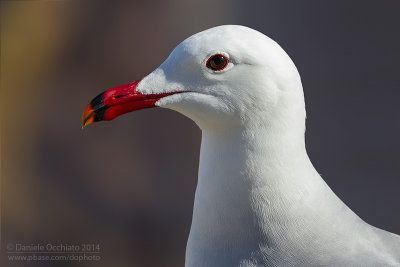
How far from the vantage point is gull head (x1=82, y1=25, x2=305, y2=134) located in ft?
4.33

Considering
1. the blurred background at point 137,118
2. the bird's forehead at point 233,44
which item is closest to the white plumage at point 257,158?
the bird's forehead at point 233,44

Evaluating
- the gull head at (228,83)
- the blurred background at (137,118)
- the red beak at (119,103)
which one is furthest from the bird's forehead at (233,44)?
the blurred background at (137,118)

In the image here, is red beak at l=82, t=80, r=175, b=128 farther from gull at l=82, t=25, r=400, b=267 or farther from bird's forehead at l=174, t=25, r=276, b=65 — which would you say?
bird's forehead at l=174, t=25, r=276, b=65

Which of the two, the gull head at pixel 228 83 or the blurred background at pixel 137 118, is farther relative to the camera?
the blurred background at pixel 137 118

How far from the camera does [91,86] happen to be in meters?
3.35

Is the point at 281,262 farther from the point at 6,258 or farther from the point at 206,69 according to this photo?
the point at 6,258

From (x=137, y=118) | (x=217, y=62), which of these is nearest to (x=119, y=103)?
(x=217, y=62)

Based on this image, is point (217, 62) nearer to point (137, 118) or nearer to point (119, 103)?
point (119, 103)

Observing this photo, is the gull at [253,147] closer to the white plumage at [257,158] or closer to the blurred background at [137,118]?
the white plumage at [257,158]

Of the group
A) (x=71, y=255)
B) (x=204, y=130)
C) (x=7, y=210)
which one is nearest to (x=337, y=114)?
(x=71, y=255)

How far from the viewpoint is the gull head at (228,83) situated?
132 cm

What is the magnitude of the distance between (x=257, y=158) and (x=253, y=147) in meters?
0.02

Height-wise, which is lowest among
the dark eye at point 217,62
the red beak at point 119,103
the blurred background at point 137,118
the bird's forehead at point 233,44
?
the red beak at point 119,103

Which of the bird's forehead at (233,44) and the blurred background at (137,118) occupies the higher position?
the blurred background at (137,118)
